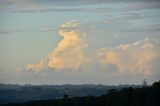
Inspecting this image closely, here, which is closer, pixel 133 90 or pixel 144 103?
pixel 144 103

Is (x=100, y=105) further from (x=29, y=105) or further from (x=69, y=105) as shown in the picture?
(x=29, y=105)

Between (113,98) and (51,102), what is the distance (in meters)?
14.9

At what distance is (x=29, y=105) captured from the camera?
12431 centimetres

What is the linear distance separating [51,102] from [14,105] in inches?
625

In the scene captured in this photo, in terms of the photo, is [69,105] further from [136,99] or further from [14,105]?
[14,105]

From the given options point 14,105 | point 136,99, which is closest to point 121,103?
point 136,99

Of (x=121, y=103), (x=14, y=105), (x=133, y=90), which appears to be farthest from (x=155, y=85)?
(x=14, y=105)

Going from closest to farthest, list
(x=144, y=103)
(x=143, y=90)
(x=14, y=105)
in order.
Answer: (x=144, y=103), (x=143, y=90), (x=14, y=105)

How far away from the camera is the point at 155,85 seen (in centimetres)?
11819

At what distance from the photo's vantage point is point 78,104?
116m

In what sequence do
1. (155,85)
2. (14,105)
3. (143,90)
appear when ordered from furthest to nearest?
(14,105) < (155,85) < (143,90)

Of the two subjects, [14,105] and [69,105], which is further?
[14,105]

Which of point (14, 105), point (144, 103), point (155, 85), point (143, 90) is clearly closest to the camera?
point (144, 103)

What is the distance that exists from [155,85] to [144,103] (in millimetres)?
16823
